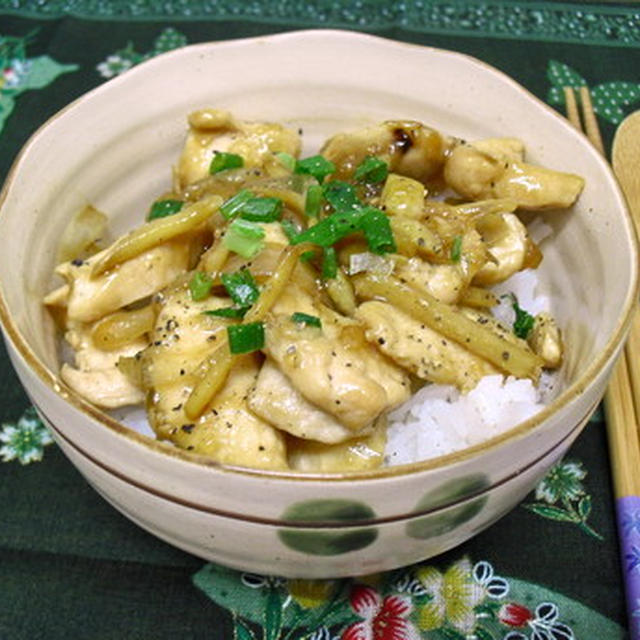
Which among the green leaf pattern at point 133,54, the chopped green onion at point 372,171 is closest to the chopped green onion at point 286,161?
the chopped green onion at point 372,171

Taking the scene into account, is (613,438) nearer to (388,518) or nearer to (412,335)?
(412,335)

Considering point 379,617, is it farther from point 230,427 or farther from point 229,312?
point 229,312

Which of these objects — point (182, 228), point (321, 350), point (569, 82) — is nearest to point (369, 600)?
point (321, 350)

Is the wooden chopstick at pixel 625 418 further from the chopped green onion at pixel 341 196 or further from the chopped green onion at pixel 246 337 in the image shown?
the chopped green onion at pixel 246 337

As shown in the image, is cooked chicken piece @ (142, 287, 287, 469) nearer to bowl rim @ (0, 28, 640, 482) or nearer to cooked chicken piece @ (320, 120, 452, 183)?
bowl rim @ (0, 28, 640, 482)

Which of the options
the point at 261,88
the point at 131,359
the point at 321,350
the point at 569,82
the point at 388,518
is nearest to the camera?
the point at 388,518

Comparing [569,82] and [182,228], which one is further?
[569,82]
